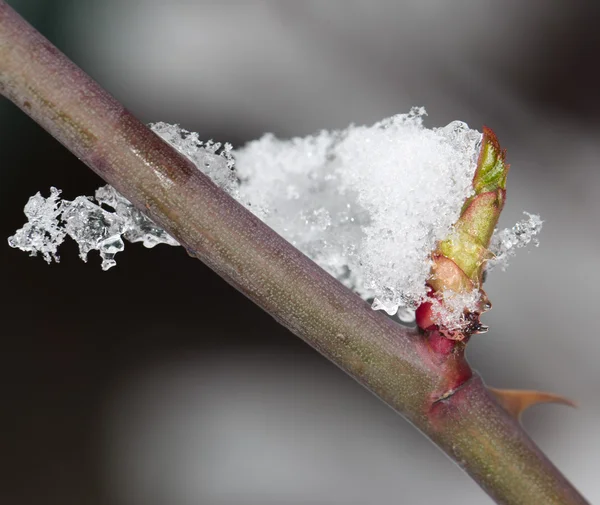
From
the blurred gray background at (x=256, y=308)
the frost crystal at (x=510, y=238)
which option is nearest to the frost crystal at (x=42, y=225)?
the frost crystal at (x=510, y=238)

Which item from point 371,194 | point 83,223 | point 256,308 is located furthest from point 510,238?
point 256,308

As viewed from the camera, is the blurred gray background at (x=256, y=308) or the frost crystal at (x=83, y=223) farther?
the blurred gray background at (x=256, y=308)

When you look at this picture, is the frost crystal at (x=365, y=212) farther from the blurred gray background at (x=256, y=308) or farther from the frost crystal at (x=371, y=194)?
the blurred gray background at (x=256, y=308)

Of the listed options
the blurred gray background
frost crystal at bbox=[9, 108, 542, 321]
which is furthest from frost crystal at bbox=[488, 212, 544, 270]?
the blurred gray background

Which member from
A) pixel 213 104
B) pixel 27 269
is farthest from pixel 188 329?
pixel 213 104

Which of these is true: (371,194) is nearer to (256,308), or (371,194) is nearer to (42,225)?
(42,225)
